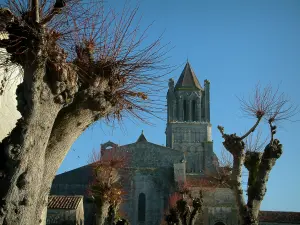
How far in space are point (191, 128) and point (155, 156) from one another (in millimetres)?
8289

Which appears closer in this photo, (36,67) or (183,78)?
(36,67)

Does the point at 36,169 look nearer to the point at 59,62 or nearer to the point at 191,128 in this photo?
the point at 59,62

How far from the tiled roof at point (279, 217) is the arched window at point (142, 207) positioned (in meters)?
11.1

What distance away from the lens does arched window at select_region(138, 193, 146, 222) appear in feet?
136

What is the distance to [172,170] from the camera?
43094mm

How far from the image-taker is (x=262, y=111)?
11.0 metres

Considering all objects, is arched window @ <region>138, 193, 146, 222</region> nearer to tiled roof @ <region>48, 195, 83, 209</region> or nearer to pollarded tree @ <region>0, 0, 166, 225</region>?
tiled roof @ <region>48, 195, 83, 209</region>

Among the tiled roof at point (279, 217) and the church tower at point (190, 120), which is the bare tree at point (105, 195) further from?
the church tower at point (190, 120)

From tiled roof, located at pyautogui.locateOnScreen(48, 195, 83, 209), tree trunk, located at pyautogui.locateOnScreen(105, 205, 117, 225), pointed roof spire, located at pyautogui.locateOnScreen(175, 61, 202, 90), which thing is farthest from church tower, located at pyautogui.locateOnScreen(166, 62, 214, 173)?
tree trunk, located at pyautogui.locateOnScreen(105, 205, 117, 225)

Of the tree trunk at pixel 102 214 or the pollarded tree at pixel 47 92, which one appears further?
the tree trunk at pixel 102 214

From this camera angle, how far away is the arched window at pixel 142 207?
4131cm

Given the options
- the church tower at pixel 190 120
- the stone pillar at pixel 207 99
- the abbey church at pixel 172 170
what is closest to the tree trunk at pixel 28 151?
the abbey church at pixel 172 170

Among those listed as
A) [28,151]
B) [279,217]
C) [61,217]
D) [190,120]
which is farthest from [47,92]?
[190,120]

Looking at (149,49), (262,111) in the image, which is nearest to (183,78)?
(262,111)
